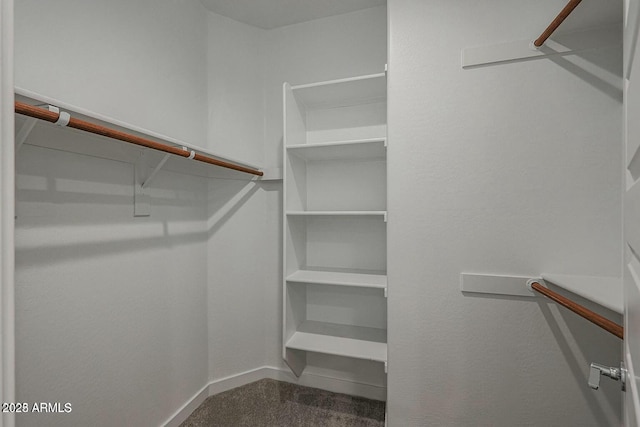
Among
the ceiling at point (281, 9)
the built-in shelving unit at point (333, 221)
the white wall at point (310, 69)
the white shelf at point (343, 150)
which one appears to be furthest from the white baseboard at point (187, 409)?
the ceiling at point (281, 9)

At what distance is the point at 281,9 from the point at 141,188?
1.42 meters

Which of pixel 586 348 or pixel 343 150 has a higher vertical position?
pixel 343 150

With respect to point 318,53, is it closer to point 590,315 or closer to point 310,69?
point 310,69

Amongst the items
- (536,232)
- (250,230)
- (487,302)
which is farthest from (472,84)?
(250,230)

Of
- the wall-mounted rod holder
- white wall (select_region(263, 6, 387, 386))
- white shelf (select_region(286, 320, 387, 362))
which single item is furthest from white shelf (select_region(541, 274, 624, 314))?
white wall (select_region(263, 6, 387, 386))

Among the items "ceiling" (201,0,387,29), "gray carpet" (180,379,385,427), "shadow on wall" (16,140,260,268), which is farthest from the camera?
"ceiling" (201,0,387,29)

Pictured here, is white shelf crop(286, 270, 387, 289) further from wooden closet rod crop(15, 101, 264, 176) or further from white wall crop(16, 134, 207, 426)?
wooden closet rod crop(15, 101, 264, 176)

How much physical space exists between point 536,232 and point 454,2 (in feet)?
3.51

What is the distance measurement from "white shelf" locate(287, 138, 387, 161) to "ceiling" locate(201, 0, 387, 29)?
922 millimetres

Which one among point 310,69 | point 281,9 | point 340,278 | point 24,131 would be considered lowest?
point 340,278

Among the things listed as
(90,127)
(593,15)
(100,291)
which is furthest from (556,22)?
(100,291)

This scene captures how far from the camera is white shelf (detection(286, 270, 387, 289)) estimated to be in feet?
5.08

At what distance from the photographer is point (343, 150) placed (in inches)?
65.2

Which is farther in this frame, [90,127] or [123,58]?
[123,58]
